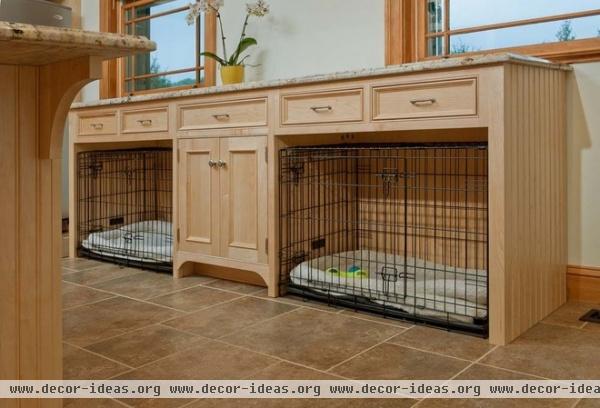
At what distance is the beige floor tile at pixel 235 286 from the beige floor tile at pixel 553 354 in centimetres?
126

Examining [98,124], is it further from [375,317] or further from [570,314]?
[570,314]

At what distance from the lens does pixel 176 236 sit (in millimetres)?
3213

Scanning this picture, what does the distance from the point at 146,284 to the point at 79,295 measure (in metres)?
0.35

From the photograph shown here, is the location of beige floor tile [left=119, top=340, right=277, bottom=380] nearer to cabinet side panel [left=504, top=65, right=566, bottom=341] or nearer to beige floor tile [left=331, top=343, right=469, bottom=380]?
beige floor tile [left=331, top=343, right=469, bottom=380]

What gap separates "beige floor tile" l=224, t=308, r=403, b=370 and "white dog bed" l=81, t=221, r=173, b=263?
1229 mm

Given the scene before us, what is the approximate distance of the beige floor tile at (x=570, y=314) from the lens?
2.31m

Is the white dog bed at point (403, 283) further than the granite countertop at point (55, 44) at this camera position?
Yes

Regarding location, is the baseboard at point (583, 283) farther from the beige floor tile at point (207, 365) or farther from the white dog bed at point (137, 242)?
the white dog bed at point (137, 242)

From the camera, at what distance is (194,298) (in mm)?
2764

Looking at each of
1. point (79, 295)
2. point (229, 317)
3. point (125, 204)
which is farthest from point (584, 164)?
point (125, 204)

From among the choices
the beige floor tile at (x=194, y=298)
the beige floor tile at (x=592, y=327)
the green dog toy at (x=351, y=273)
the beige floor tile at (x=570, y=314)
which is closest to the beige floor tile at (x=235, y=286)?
the beige floor tile at (x=194, y=298)

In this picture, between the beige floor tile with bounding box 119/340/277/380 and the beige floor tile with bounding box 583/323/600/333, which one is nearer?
the beige floor tile with bounding box 119/340/277/380

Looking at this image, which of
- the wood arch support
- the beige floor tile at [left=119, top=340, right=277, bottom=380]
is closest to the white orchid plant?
the beige floor tile at [left=119, top=340, right=277, bottom=380]

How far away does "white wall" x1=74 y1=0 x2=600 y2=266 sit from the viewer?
8.32 feet
